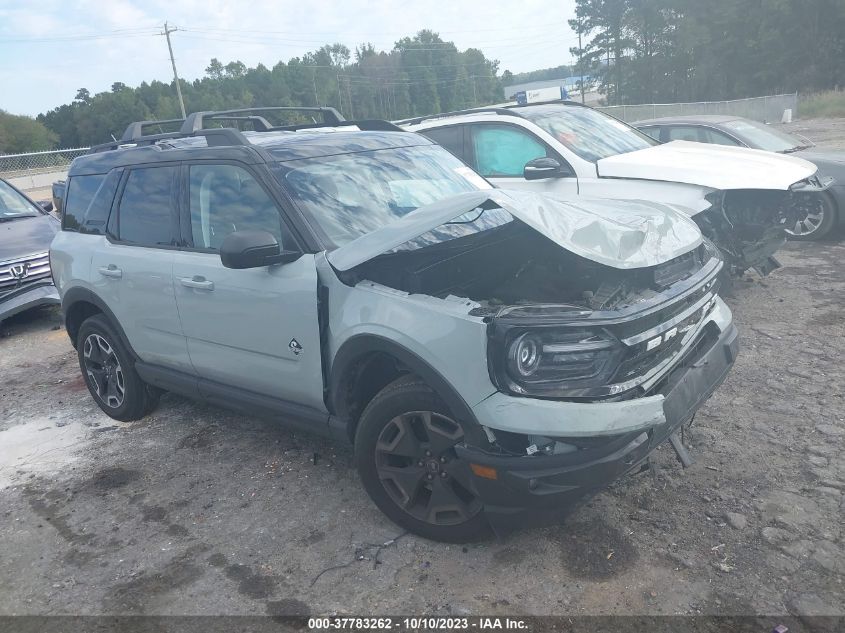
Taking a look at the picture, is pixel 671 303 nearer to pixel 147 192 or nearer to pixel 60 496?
pixel 147 192

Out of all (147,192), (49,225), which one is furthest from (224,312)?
(49,225)

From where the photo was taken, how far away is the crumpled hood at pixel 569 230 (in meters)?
3.02

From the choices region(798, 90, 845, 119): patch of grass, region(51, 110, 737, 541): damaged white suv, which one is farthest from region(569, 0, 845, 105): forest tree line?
region(51, 110, 737, 541): damaged white suv

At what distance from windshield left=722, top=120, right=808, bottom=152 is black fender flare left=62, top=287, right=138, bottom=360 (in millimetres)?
7711

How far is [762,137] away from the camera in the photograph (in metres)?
9.30

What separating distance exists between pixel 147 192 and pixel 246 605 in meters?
2.83

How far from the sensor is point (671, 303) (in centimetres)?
306

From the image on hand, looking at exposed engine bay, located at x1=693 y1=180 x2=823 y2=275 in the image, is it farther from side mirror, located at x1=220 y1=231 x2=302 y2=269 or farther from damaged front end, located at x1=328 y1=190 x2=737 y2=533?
side mirror, located at x1=220 y1=231 x2=302 y2=269

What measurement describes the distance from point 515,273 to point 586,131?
443 cm

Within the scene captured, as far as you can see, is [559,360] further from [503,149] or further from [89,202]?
[503,149]

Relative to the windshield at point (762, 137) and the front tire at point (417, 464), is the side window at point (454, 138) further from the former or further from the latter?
the front tire at point (417, 464)

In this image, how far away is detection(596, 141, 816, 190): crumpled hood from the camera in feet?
20.0

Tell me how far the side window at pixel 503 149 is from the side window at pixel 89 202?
3840 mm

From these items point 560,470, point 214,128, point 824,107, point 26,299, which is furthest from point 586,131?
point 824,107
